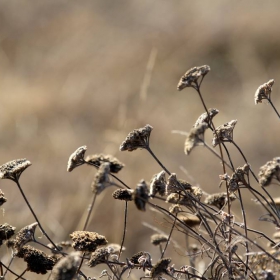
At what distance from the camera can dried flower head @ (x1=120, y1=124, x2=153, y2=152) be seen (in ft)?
5.14

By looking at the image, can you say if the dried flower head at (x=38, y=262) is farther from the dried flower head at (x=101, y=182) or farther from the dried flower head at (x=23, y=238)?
the dried flower head at (x=101, y=182)

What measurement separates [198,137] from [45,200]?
191 inches

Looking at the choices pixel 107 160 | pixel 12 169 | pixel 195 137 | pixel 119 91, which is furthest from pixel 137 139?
pixel 119 91

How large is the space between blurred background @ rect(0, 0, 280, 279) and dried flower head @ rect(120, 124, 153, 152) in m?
2.88

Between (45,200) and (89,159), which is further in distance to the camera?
(45,200)

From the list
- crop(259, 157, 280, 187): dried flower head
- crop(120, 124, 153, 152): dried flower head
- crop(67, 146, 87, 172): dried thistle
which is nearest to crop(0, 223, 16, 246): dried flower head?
crop(67, 146, 87, 172): dried thistle

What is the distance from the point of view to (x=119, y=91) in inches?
336

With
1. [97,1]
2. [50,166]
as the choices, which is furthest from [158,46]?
[50,166]

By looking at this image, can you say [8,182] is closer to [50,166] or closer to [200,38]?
[50,166]

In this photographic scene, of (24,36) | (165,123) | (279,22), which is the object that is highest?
(279,22)

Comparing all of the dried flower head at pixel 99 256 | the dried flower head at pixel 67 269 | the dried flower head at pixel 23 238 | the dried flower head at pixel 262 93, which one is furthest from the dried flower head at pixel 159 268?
the dried flower head at pixel 262 93

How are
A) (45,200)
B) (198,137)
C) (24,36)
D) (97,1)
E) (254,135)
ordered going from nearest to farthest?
(198,137) < (45,200) < (254,135) < (24,36) < (97,1)

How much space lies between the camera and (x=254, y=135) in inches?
290

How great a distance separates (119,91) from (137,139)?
23.0ft
